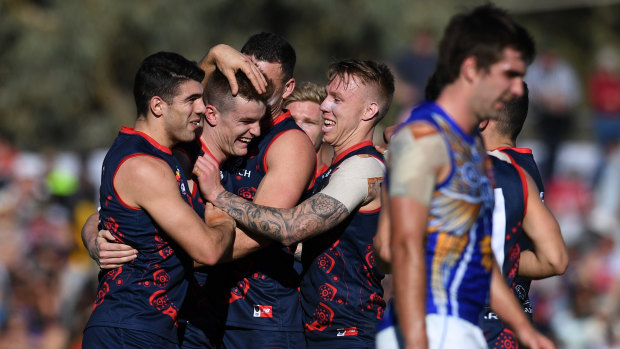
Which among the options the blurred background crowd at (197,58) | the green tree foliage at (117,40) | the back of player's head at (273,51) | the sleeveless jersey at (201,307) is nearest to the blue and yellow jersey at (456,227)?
the back of player's head at (273,51)

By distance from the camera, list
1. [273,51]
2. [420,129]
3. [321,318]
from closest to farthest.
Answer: [420,129], [321,318], [273,51]

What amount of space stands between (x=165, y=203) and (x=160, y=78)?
85 cm

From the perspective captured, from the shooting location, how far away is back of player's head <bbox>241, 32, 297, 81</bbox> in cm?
562

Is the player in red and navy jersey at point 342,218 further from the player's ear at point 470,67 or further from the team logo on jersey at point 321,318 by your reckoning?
the player's ear at point 470,67

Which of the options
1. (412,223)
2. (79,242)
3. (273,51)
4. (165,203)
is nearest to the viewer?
(412,223)

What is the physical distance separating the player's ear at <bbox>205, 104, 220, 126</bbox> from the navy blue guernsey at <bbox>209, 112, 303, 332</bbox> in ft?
1.09

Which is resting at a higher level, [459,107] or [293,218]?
[459,107]

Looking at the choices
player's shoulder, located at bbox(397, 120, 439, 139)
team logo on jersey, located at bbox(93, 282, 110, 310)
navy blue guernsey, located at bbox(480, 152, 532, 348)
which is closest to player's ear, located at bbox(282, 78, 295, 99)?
navy blue guernsey, located at bbox(480, 152, 532, 348)

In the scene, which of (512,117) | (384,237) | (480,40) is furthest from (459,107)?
(512,117)

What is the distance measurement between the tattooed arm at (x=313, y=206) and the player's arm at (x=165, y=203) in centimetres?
34

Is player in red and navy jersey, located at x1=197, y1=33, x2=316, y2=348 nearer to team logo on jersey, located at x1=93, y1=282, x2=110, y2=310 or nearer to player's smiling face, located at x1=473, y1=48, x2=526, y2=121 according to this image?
team logo on jersey, located at x1=93, y1=282, x2=110, y2=310

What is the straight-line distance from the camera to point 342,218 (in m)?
4.89

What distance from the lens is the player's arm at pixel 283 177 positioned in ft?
16.5

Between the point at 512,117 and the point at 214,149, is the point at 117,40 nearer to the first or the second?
the point at 214,149
